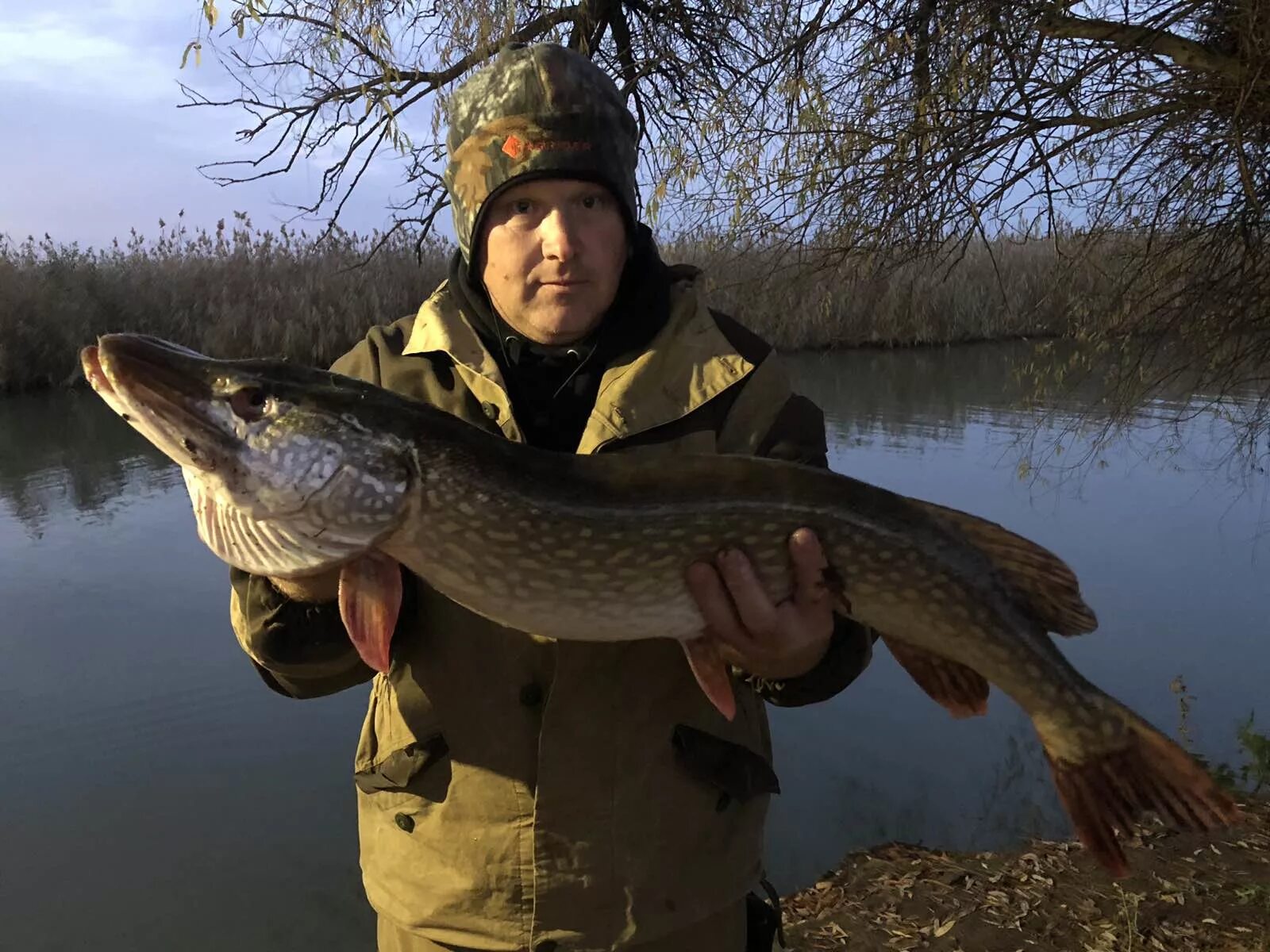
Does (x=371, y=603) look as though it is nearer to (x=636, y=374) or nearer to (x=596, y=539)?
(x=596, y=539)

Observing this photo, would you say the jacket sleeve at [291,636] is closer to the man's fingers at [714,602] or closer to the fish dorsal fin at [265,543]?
the fish dorsal fin at [265,543]

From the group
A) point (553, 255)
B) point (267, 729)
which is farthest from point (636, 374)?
point (267, 729)

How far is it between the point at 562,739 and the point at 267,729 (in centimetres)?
288

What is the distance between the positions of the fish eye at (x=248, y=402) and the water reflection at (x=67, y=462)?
5.45 metres

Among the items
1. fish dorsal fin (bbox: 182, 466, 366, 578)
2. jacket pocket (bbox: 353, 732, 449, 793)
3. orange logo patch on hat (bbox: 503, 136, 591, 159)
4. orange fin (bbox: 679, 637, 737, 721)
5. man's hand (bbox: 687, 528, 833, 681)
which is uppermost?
orange logo patch on hat (bbox: 503, 136, 591, 159)

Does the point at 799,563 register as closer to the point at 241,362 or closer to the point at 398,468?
the point at 398,468

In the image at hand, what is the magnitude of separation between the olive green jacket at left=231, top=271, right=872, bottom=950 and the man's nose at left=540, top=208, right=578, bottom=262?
20cm

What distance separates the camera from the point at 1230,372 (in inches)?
157

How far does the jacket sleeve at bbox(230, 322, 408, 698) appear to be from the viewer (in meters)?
1.38

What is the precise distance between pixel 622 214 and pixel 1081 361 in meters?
3.74

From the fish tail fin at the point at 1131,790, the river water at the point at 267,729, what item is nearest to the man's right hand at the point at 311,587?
the fish tail fin at the point at 1131,790

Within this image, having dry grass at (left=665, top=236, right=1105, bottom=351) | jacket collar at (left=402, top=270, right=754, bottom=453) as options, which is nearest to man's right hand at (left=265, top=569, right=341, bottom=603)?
jacket collar at (left=402, top=270, right=754, bottom=453)

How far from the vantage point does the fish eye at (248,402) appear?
1.26 meters

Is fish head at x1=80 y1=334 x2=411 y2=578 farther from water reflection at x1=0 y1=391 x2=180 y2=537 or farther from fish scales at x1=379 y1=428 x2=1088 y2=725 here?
water reflection at x1=0 y1=391 x2=180 y2=537
